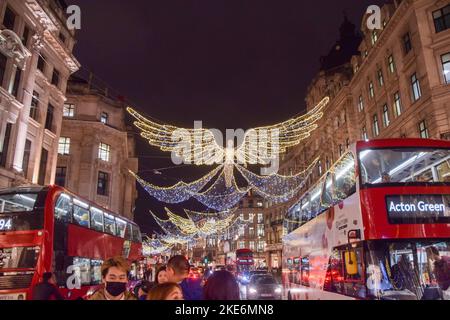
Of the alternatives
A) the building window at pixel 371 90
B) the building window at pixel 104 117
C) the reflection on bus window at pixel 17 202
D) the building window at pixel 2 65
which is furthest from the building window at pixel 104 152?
the building window at pixel 371 90

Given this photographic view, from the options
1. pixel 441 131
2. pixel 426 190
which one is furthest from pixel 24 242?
pixel 441 131

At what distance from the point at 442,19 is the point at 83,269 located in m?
22.7

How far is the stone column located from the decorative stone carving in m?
1.00

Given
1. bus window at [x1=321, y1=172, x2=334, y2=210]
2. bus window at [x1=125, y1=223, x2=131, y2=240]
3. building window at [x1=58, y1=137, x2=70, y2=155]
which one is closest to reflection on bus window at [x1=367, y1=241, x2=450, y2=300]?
bus window at [x1=321, y1=172, x2=334, y2=210]

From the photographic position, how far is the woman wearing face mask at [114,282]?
411 cm

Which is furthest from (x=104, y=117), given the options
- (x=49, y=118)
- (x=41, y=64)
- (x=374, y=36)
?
(x=374, y=36)

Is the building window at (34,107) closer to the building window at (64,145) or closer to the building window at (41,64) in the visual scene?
the building window at (41,64)

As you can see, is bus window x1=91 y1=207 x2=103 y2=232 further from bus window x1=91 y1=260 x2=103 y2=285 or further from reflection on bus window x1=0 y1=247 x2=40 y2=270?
reflection on bus window x1=0 y1=247 x2=40 y2=270

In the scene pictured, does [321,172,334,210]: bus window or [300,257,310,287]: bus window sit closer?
[321,172,334,210]: bus window

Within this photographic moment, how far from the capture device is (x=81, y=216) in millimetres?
12852

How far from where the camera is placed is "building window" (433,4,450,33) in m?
20.2

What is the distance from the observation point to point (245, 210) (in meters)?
88.1

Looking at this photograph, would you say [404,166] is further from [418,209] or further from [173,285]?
[173,285]
